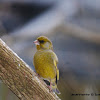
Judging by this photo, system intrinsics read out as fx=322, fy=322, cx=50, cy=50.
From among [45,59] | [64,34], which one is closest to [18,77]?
[45,59]

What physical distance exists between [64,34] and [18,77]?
1.48 feet

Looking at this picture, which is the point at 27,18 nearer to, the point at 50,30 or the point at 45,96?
the point at 50,30

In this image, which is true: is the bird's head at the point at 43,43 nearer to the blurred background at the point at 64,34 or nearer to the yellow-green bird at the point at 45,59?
the yellow-green bird at the point at 45,59

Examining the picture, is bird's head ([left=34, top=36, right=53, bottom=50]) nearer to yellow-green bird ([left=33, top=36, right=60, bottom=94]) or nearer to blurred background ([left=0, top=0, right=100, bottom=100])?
yellow-green bird ([left=33, top=36, right=60, bottom=94])

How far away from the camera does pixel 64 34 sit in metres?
1.26

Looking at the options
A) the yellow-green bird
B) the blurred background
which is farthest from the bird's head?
the blurred background

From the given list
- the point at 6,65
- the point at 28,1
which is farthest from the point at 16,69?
the point at 28,1

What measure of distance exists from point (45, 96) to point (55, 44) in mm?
378

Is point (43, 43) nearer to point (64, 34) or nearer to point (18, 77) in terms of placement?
point (18, 77)

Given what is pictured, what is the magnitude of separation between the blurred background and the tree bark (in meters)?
0.20

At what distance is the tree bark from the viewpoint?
84cm

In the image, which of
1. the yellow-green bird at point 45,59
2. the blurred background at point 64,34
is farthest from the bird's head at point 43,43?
the blurred background at point 64,34

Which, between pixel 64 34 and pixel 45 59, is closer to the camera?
pixel 45 59

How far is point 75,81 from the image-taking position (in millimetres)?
1254
